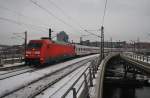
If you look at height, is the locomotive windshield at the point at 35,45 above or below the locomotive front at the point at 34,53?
above

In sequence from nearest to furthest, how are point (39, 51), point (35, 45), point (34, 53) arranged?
point (39, 51) → point (34, 53) → point (35, 45)

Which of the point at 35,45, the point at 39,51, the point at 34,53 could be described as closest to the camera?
the point at 39,51

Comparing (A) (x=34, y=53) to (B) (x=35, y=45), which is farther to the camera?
(B) (x=35, y=45)

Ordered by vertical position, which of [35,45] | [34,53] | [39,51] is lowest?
[34,53]

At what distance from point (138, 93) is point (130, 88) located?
349 centimetres

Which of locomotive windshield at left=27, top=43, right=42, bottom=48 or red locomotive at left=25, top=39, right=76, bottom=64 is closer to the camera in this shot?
red locomotive at left=25, top=39, right=76, bottom=64

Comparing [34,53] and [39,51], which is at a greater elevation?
[39,51]

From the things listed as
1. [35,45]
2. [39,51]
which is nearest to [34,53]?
[39,51]

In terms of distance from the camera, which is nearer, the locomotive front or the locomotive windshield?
the locomotive front

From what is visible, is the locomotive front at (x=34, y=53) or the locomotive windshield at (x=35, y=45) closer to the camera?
the locomotive front at (x=34, y=53)

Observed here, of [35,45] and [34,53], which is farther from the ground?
[35,45]

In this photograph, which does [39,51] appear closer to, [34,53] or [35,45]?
[34,53]

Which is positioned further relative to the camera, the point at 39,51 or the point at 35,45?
the point at 35,45

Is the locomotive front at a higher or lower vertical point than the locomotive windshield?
lower
